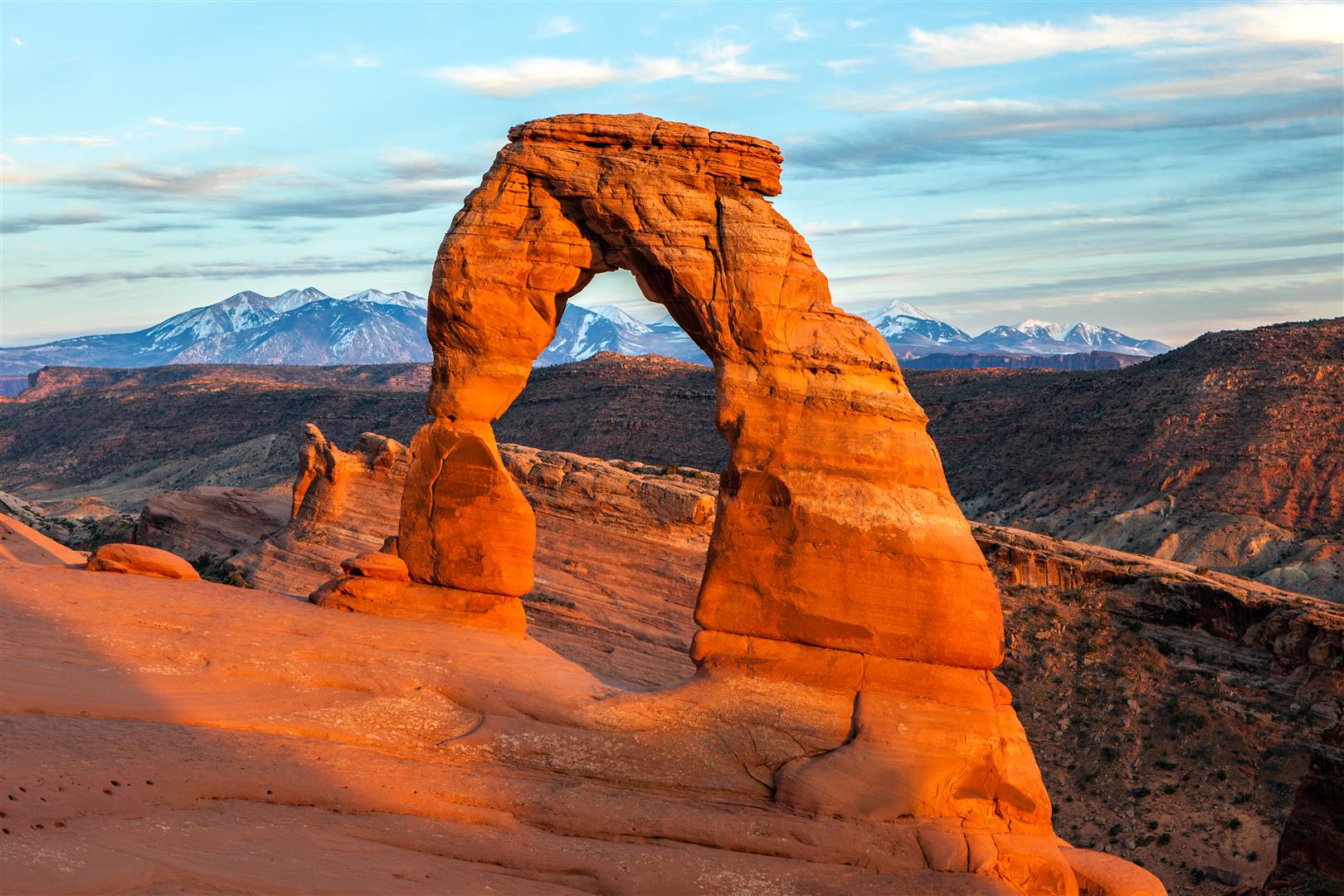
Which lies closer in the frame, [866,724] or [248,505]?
[866,724]

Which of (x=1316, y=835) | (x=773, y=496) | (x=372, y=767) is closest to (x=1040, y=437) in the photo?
(x=1316, y=835)

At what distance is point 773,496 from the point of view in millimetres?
17219

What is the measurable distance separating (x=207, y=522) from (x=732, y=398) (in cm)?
2511

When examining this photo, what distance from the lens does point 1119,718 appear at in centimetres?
2858

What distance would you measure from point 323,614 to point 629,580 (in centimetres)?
1403

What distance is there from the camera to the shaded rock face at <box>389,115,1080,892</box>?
1593 centimetres

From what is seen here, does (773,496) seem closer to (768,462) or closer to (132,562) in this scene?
(768,462)

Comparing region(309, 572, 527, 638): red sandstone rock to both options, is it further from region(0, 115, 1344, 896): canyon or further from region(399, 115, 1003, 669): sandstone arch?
region(399, 115, 1003, 669): sandstone arch

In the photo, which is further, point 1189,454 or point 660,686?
point 1189,454

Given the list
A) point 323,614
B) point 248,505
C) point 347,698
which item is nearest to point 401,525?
point 323,614

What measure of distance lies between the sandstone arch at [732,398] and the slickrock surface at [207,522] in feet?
60.3

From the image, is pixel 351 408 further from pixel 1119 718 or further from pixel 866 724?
pixel 866 724

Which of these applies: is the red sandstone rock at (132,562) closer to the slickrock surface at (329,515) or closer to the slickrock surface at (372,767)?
the slickrock surface at (372,767)

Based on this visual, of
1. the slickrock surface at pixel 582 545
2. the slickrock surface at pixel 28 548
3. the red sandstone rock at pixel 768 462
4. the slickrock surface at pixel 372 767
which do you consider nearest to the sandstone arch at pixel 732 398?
the red sandstone rock at pixel 768 462
